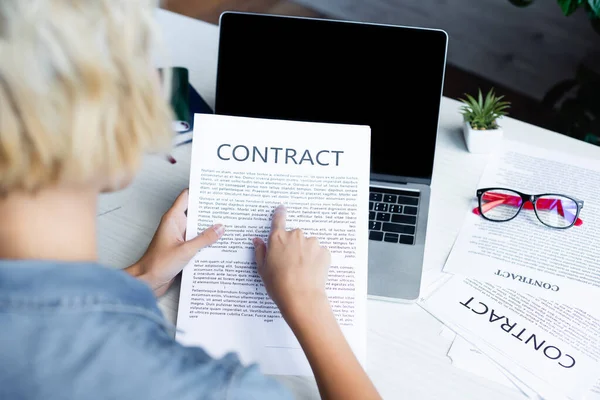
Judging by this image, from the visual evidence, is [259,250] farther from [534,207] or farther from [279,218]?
[534,207]

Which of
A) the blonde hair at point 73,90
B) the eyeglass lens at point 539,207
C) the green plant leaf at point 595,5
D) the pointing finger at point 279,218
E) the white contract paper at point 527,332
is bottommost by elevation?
the white contract paper at point 527,332

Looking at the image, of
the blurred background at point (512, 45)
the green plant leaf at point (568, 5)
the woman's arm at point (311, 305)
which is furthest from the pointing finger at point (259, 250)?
the blurred background at point (512, 45)

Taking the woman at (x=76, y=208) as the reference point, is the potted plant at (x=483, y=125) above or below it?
above

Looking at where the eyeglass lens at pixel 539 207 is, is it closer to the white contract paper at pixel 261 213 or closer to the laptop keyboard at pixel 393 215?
the laptop keyboard at pixel 393 215

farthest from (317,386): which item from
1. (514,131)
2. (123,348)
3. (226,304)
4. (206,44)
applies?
(206,44)

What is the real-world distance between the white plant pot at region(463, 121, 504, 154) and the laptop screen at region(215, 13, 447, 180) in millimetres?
144

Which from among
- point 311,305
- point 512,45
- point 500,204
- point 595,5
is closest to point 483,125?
point 500,204

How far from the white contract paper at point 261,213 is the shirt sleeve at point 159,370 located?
8.2 inches

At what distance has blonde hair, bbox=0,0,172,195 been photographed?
1.30 ft

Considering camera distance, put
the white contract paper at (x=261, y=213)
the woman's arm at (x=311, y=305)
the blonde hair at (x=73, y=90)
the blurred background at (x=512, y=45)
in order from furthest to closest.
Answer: the blurred background at (x=512, y=45)
the white contract paper at (x=261, y=213)
the woman's arm at (x=311, y=305)
the blonde hair at (x=73, y=90)

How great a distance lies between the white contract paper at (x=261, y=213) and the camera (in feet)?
2.25

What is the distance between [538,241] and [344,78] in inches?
14.5

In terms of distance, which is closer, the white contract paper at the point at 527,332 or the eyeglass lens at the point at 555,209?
Answer: the white contract paper at the point at 527,332

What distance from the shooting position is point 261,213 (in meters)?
0.72
